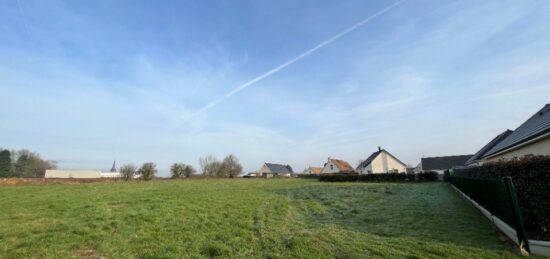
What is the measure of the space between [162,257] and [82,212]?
657cm

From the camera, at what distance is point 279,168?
8819 cm

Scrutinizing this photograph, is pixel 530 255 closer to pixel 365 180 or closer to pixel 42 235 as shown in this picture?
pixel 42 235

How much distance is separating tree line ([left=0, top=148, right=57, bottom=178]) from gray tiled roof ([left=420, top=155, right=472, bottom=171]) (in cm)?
8393

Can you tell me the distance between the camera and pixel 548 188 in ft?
17.9

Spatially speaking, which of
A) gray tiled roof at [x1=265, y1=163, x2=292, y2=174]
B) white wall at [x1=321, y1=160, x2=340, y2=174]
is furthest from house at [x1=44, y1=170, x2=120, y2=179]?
white wall at [x1=321, y1=160, x2=340, y2=174]

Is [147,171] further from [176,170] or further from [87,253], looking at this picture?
[87,253]

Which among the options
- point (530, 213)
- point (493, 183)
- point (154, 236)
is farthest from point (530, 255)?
point (154, 236)

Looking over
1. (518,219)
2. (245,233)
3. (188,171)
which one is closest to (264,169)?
(188,171)

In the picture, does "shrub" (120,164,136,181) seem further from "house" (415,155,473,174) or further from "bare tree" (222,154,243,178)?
"house" (415,155,473,174)

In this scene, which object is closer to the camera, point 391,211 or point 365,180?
point 391,211

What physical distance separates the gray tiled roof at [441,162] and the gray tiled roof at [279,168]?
40.6 m

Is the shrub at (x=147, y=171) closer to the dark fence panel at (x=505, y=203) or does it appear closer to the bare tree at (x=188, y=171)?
the bare tree at (x=188, y=171)

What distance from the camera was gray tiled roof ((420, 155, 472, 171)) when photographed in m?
55.9

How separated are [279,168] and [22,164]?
62934mm
